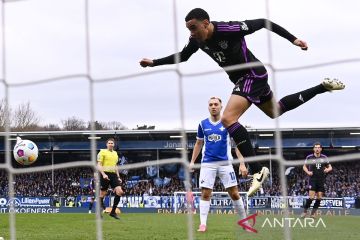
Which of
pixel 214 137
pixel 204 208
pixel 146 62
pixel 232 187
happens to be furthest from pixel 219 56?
pixel 204 208

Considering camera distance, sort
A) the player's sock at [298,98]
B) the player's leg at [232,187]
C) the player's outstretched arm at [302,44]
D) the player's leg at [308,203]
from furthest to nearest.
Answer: the player's leg at [308,203] < the player's leg at [232,187] < the player's sock at [298,98] < the player's outstretched arm at [302,44]

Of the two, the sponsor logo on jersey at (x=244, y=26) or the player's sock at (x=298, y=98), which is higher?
the sponsor logo on jersey at (x=244, y=26)

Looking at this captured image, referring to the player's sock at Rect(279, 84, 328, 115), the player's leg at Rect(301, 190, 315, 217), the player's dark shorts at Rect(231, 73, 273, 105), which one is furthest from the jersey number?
the player's leg at Rect(301, 190, 315, 217)

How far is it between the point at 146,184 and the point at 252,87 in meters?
19.9

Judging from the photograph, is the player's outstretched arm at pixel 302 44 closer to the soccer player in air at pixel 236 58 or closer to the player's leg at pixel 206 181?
the soccer player in air at pixel 236 58

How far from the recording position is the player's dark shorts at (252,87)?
14.3 feet

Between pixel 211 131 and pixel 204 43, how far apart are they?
2.12 metres

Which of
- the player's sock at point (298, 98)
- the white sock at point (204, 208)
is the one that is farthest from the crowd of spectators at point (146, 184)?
the player's sock at point (298, 98)

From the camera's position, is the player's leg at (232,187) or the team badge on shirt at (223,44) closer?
the team badge on shirt at (223,44)

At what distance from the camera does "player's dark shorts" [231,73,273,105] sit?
4.36 metres

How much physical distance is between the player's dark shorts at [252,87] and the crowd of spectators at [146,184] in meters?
16.6

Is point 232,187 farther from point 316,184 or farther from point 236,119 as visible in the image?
point 316,184

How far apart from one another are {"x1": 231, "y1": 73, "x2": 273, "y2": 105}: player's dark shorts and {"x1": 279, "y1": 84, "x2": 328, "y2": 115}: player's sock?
35 cm

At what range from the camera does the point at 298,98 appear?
4.72 m
